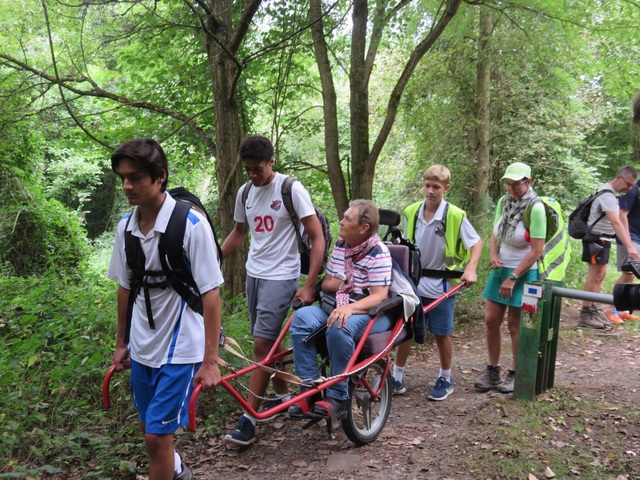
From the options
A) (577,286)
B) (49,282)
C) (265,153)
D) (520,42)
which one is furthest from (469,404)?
(520,42)

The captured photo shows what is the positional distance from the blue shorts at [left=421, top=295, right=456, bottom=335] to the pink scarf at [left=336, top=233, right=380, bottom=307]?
→ 4.07 feet

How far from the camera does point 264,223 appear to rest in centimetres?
415

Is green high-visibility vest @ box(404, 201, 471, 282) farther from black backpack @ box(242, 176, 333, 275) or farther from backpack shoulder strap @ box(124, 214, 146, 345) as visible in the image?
backpack shoulder strap @ box(124, 214, 146, 345)

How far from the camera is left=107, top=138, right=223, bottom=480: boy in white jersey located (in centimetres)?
268

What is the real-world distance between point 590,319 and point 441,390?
157 inches

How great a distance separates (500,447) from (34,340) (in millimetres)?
3943

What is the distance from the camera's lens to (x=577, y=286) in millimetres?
9797

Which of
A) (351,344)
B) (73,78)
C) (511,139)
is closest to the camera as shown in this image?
(351,344)

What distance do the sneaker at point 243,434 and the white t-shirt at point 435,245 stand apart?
1980mm

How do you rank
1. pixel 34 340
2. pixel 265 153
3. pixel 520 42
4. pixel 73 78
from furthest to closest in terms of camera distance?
1. pixel 520 42
2. pixel 73 78
3. pixel 34 340
4. pixel 265 153

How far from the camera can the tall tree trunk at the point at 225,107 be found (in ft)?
19.5

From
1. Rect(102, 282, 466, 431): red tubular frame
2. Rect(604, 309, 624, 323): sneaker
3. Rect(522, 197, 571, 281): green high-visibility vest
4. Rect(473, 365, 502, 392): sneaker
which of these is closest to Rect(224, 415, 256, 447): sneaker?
Rect(102, 282, 466, 431): red tubular frame

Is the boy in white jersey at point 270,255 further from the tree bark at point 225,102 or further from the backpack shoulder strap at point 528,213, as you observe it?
the backpack shoulder strap at point 528,213

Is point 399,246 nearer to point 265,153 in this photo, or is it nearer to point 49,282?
point 265,153
